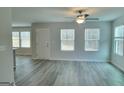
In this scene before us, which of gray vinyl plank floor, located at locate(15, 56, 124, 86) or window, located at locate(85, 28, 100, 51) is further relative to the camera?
window, located at locate(85, 28, 100, 51)

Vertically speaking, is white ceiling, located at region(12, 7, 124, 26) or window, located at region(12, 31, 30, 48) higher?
white ceiling, located at region(12, 7, 124, 26)

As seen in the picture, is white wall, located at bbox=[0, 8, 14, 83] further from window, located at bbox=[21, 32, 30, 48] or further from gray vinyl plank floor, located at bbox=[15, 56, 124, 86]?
window, located at bbox=[21, 32, 30, 48]

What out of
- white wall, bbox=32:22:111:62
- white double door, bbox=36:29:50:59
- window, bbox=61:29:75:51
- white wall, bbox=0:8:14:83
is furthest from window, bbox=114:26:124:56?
white wall, bbox=0:8:14:83

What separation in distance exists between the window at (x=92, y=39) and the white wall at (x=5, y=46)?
6.05 m

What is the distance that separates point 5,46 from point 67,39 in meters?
5.86

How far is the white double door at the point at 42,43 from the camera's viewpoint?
9.91 m

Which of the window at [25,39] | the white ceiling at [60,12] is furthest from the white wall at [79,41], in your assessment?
the window at [25,39]

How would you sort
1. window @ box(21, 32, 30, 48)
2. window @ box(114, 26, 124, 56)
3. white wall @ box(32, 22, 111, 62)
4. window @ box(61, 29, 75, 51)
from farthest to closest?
window @ box(21, 32, 30, 48) < window @ box(61, 29, 75, 51) < white wall @ box(32, 22, 111, 62) < window @ box(114, 26, 124, 56)

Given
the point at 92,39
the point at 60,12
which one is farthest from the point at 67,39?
the point at 60,12

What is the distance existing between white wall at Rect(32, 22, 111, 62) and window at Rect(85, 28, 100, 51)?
0.76ft

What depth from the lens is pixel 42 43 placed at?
394 inches

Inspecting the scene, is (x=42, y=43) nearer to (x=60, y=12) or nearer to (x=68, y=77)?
(x=60, y=12)

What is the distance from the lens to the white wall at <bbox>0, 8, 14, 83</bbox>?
4.12m
